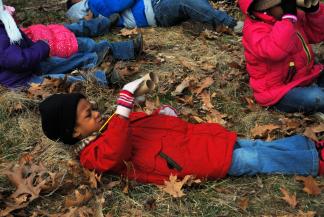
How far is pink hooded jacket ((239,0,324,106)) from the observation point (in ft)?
14.6

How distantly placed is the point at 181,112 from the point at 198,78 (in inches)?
30.1

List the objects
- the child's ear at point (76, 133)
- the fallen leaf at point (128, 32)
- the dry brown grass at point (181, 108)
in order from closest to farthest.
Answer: the dry brown grass at point (181, 108)
the child's ear at point (76, 133)
the fallen leaf at point (128, 32)

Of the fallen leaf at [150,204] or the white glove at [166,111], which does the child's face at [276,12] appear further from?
the fallen leaf at [150,204]

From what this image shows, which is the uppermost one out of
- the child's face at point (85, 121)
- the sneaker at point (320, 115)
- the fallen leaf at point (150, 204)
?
the child's face at point (85, 121)

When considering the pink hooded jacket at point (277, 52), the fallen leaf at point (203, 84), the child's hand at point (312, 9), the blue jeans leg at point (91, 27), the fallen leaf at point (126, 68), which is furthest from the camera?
the blue jeans leg at point (91, 27)

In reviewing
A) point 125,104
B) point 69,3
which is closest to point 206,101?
point 125,104

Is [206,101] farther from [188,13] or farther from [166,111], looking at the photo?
[188,13]

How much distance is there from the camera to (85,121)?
12.6 ft

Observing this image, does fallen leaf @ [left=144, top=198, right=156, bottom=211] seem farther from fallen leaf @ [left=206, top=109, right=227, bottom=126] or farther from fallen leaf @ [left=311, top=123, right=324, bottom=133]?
fallen leaf @ [left=311, top=123, right=324, bottom=133]

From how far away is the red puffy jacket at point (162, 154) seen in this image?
12.0 feet

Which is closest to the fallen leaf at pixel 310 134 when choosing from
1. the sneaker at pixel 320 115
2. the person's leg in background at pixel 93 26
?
the sneaker at pixel 320 115

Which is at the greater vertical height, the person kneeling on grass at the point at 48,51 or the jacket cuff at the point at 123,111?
the jacket cuff at the point at 123,111

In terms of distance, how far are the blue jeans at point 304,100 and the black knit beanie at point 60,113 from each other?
206cm

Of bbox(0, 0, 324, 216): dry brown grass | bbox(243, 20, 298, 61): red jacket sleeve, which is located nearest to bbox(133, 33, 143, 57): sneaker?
bbox(0, 0, 324, 216): dry brown grass
